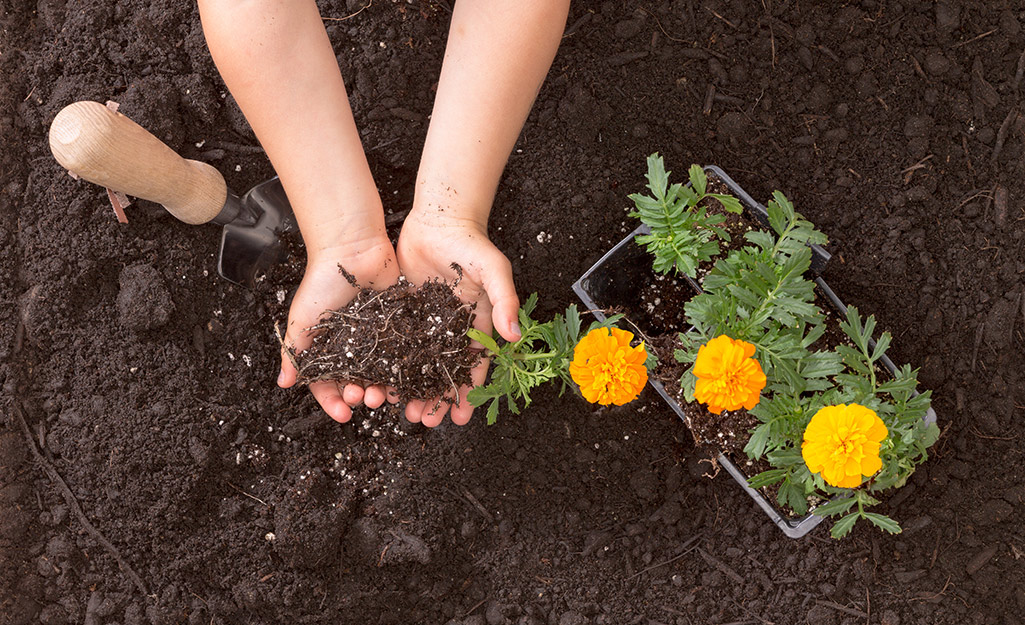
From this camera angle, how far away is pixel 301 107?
1739 mm

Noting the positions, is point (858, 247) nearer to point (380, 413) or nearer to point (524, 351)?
point (524, 351)

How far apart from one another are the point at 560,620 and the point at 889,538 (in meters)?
0.85

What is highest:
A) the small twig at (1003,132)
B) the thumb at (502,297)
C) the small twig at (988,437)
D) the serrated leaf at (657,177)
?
the serrated leaf at (657,177)

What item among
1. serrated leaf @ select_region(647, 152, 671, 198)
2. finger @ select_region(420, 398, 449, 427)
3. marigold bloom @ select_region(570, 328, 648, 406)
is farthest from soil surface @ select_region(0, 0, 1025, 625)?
marigold bloom @ select_region(570, 328, 648, 406)

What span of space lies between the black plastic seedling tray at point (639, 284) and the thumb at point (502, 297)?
327mm

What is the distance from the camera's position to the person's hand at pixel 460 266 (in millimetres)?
1646

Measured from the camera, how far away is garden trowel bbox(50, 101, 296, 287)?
55.6 inches

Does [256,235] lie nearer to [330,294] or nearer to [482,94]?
[330,294]

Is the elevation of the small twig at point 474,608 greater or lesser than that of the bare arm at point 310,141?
lesser

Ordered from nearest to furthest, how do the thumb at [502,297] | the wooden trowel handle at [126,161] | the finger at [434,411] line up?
the wooden trowel handle at [126,161], the thumb at [502,297], the finger at [434,411]

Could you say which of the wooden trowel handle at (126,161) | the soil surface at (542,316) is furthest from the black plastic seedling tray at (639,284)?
the wooden trowel handle at (126,161)

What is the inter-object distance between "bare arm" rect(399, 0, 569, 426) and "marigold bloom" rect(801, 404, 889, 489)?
0.71 metres

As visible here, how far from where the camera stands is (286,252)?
204 centimetres

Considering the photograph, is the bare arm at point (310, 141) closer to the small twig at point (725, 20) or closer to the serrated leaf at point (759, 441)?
the serrated leaf at point (759, 441)
